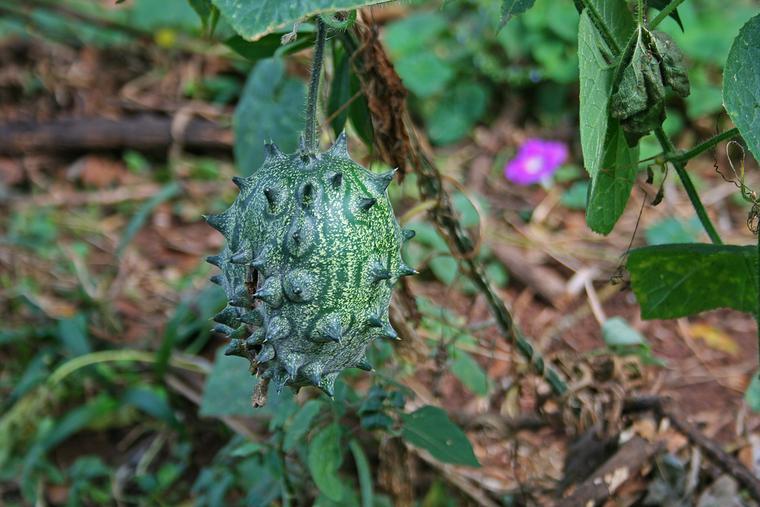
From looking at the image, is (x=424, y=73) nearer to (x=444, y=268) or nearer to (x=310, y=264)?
(x=444, y=268)

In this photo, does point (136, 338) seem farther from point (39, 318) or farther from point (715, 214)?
point (715, 214)

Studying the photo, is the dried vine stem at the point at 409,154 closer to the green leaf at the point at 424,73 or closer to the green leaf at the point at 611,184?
the green leaf at the point at 611,184

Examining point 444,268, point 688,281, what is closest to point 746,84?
point 688,281

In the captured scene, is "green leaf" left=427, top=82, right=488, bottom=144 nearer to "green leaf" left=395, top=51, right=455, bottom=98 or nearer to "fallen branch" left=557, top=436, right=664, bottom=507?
"green leaf" left=395, top=51, right=455, bottom=98

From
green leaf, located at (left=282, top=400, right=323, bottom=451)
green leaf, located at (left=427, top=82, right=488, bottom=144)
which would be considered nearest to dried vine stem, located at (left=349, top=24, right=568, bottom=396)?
green leaf, located at (left=282, top=400, right=323, bottom=451)

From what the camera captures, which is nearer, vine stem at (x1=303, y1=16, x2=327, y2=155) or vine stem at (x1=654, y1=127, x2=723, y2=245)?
vine stem at (x1=303, y1=16, x2=327, y2=155)

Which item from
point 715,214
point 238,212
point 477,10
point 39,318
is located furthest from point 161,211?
point 238,212
